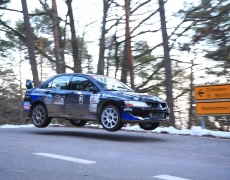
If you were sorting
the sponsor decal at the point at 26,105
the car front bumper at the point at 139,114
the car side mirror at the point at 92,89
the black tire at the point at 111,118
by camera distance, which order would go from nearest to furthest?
the car front bumper at the point at 139,114, the black tire at the point at 111,118, the car side mirror at the point at 92,89, the sponsor decal at the point at 26,105

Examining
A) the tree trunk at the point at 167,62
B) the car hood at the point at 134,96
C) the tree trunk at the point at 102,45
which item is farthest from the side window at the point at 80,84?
the tree trunk at the point at 102,45

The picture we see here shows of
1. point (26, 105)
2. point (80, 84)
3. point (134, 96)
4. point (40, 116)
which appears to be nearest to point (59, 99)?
point (80, 84)

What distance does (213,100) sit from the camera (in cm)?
1212

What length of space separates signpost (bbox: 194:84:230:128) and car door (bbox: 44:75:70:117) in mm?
4165

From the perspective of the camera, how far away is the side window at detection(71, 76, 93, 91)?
11273 millimetres

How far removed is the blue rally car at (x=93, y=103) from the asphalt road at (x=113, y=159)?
0.65 m

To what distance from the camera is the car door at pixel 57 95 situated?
11.7 meters

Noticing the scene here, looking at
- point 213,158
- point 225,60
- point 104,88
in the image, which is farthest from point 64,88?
point 225,60

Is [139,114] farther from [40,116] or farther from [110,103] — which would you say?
[40,116]

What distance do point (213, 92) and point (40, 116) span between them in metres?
5.40

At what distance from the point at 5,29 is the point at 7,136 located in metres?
13.5

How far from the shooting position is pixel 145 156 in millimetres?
7922

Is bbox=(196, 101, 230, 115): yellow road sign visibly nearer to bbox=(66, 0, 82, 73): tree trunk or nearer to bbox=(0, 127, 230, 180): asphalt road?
bbox=(0, 127, 230, 180): asphalt road

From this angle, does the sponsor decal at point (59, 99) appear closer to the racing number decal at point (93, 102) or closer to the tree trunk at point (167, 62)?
the racing number decal at point (93, 102)
